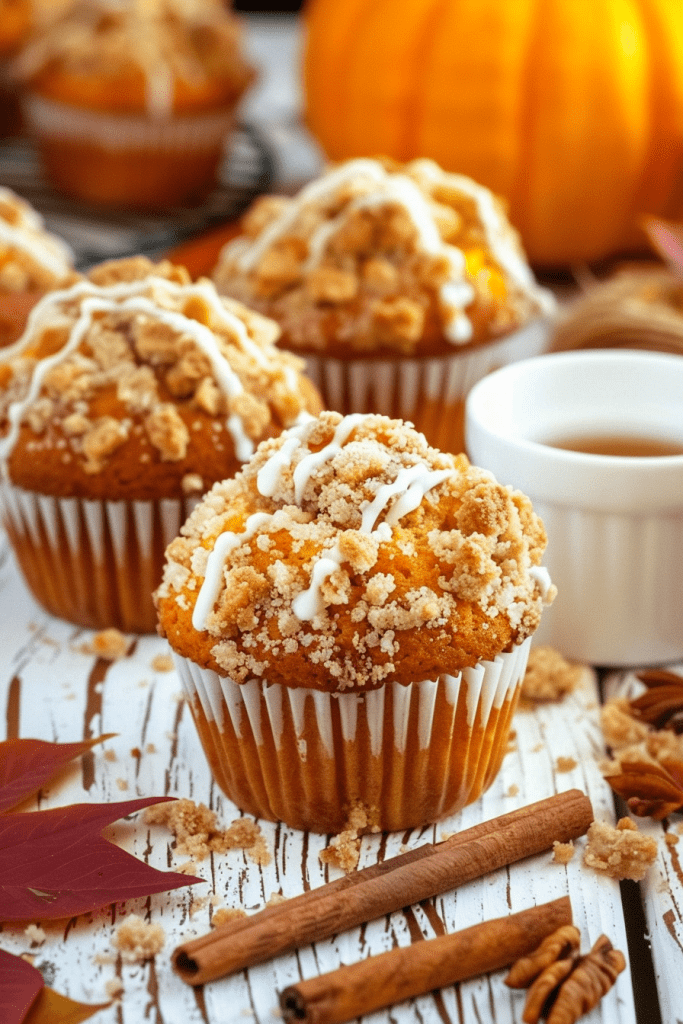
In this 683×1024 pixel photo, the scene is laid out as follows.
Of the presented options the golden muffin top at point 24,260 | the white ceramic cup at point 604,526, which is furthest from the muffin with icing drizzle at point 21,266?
the white ceramic cup at point 604,526

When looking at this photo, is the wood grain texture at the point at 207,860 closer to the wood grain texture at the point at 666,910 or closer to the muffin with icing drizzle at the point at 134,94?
the wood grain texture at the point at 666,910

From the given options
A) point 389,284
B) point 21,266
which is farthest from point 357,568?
point 21,266

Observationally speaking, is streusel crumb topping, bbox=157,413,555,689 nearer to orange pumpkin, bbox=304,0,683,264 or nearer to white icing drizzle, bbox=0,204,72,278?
white icing drizzle, bbox=0,204,72,278

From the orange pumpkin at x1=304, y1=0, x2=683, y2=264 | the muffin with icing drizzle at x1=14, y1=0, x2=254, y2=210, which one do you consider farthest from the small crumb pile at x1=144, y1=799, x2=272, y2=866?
the muffin with icing drizzle at x1=14, y1=0, x2=254, y2=210

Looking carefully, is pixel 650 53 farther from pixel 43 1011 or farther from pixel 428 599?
pixel 43 1011

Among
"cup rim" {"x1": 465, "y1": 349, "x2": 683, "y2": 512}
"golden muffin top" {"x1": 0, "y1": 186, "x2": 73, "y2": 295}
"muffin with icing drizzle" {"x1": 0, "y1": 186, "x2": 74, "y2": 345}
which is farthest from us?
"golden muffin top" {"x1": 0, "y1": 186, "x2": 73, "y2": 295}

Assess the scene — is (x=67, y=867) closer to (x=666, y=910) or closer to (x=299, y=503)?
(x=299, y=503)
